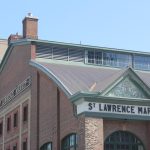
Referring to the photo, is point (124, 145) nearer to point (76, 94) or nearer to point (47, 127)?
point (76, 94)

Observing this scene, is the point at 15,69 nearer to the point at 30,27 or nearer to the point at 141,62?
the point at 30,27

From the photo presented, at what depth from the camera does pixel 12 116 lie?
4878 cm

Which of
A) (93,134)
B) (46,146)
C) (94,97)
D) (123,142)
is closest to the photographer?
(93,134)

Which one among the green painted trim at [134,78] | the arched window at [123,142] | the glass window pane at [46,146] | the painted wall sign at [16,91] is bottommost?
the arched window at [123,142]

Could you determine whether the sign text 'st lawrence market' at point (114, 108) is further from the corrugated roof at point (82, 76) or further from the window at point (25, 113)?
the window at point (25, 113)

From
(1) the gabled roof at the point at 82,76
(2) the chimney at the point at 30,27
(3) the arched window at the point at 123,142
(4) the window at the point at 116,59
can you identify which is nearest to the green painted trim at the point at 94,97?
(1) the gabled roof at the point at 82,76

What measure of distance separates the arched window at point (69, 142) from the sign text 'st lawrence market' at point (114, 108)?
8.67 ft

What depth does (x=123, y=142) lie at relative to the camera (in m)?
33.7

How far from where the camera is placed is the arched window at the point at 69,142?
1335 inches

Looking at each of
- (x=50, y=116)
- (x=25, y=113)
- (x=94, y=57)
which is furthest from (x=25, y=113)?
(x=94, y=57)

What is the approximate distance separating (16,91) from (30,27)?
6.45 metres

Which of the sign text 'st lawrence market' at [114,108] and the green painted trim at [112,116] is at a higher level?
the sign text 'st lawrence market' at [114,108]

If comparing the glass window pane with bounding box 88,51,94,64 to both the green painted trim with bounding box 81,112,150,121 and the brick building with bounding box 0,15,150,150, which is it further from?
the green painted trim with bounding box 81,112,150,121

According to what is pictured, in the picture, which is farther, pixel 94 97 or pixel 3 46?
pixel 3 46
